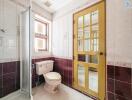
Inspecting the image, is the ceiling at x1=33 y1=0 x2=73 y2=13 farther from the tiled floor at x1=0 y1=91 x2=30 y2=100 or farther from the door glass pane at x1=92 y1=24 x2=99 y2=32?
the tiled floor at x1=0 y1=91 x2=30 y2=100

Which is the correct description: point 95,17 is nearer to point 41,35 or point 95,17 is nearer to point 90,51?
point 90,51

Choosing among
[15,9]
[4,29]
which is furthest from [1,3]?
[4,29]

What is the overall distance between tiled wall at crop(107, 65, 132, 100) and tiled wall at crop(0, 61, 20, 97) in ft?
6.35

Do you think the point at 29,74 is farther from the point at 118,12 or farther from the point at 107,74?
the point at 118,12

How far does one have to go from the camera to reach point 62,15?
2.91 metres

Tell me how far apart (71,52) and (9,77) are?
1539 millimetres

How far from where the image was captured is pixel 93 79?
219cm

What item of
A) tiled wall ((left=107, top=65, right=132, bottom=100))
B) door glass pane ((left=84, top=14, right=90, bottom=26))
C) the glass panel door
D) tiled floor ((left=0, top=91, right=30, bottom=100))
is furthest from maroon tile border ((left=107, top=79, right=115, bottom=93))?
tiled floor ((left=0, top=91, right=30, bottom=100))

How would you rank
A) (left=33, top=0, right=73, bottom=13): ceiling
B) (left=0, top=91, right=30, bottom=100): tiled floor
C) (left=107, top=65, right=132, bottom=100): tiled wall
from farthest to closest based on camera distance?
(left=33, top=0, right=73, bottom=13): ceiling → (left=0, top=91, right=30, bottom=100): tiled floor → (left=107, top=65, right=132, bottom=100): tiled wall

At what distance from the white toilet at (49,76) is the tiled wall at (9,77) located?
0.54 m

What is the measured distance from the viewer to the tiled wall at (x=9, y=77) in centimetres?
195

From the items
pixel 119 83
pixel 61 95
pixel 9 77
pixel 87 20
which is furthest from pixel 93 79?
pixel 9 77

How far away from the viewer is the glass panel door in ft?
6.32

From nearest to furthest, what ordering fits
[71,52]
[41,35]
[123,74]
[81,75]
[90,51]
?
[123,74], [90,51], [81,75], [71,52], [41,35]
